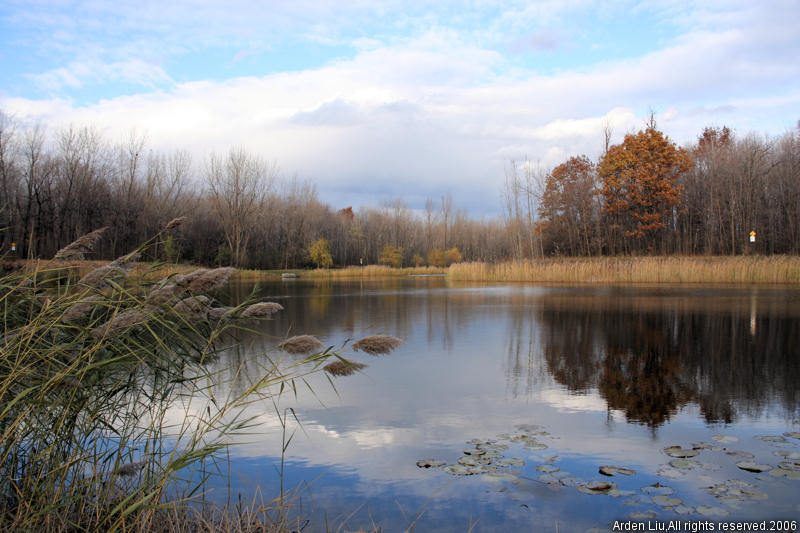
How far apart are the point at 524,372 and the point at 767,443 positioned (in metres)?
2.85

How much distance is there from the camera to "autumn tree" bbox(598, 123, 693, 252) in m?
32.2

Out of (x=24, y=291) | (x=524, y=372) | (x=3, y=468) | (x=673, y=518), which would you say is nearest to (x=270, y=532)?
(x=3, y=468)

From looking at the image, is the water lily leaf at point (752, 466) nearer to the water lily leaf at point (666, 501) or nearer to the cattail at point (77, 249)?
the water lily leaf at point (666, 501)

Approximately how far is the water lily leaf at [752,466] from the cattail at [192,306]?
3.37 meters

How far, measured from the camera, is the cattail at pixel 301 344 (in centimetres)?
245

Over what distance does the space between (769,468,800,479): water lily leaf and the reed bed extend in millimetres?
21660

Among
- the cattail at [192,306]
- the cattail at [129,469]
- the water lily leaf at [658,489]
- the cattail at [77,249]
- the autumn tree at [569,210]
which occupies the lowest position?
the water lily leaf at [658,489]

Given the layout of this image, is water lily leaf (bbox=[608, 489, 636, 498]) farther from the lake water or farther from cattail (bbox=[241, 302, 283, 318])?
cattail (bbox=[241, 302, 283, 318])

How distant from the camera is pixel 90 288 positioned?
2.50 meters

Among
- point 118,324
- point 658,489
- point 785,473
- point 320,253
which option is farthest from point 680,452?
point 320,253

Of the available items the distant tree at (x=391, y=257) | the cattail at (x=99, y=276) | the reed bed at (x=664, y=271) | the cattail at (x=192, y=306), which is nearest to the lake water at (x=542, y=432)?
the cattail at (x=192, y=306)

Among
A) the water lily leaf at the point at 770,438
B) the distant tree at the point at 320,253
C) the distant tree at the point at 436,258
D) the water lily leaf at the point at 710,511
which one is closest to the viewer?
the water lily leaf at the point at 710,511

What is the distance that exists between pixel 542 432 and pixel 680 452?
3.12ft

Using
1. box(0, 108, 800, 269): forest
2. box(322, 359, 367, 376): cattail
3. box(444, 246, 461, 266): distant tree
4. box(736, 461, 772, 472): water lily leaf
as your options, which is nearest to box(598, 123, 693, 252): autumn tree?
box(0, 108, 800, 269): forest
